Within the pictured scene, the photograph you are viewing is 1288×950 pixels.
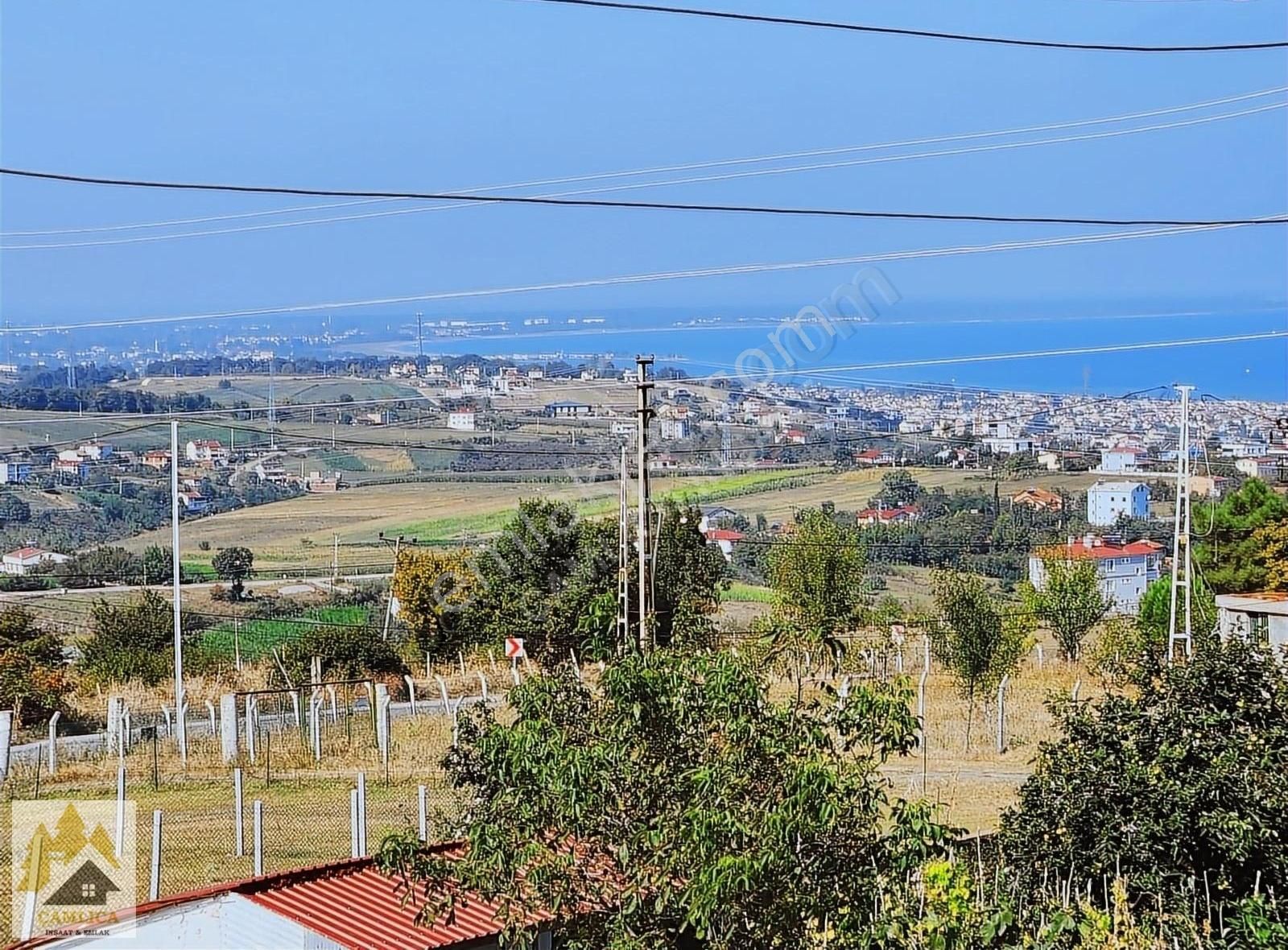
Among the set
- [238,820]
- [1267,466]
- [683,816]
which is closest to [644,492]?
[238,820]

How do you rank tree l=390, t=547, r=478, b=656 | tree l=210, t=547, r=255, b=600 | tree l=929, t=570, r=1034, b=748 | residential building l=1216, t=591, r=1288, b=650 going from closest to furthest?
residential building l=1216, t=591, r=1288, b=650 → tree l=929, t=570, r=1034, b=748 → tree l=390, t=547, r=478, b=656 → tree l=210, t=547, r=255, b=600

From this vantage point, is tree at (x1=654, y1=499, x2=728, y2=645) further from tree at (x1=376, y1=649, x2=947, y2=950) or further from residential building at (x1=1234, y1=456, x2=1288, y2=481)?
residential building at (x1=1234, y1=456, x2=1288, y2=481)

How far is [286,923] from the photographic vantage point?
7688 millimetres

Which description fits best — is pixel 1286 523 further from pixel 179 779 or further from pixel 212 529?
pixel 212 529

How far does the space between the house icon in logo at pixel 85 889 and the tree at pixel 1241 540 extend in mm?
26610

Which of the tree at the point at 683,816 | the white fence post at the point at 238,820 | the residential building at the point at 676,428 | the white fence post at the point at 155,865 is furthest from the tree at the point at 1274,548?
the tree at the point at 683,816

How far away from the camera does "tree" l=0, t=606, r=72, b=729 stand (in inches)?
933

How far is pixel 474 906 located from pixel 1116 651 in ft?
65.0

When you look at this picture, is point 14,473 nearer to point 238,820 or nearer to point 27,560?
point 27,560

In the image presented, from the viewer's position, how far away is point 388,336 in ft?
246

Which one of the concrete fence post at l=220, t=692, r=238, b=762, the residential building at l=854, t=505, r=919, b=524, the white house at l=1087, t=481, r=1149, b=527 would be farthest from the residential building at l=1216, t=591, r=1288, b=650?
the white house at l=1087, t=481, r=1149, b=527

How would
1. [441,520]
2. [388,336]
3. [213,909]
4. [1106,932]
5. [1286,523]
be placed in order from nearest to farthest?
1. [1106,932]
2. [213,909]
3. [1286,523]
4. [441,520]
5. [388,336]

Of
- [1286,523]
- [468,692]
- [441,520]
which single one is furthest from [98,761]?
[441,520]
